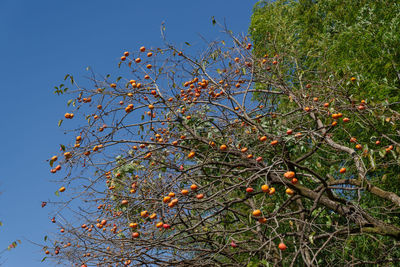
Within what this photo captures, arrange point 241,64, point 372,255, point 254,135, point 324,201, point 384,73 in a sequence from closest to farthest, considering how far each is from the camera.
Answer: point 324,201 < point 254,135 < point 241,64 < point 372,255 < point 384,73

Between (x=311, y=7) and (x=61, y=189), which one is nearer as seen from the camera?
(x=61, y=189)

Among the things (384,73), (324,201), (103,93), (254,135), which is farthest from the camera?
(384,73)

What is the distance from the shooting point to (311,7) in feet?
36.3

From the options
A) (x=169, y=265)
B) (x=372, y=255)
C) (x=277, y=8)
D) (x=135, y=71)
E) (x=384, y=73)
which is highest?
(x=277, y=8)

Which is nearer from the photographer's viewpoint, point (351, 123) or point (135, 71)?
point (135, 71)

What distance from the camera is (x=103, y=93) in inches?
148

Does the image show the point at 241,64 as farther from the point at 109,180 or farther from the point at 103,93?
the point at 109,180

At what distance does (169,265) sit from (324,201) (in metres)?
1.67

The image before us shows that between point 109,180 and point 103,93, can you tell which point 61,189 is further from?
point 103,93

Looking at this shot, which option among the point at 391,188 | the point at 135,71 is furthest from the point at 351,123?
the point at 135,71

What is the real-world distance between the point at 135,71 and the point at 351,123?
3.63 meters

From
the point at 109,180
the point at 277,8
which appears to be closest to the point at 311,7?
the point at 277,8

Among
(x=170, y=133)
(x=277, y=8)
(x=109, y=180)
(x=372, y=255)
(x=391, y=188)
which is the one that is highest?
(x=277, y=8)

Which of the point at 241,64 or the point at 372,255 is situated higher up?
the point at 241,64
